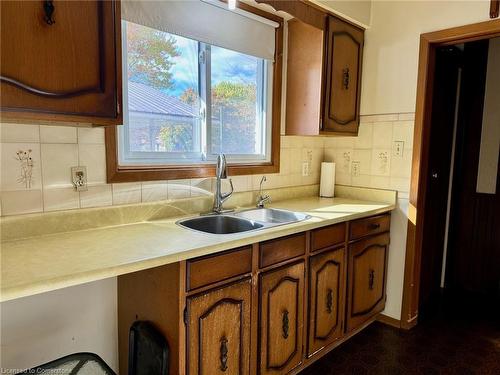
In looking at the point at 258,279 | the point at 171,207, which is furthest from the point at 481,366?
the point at 171,207

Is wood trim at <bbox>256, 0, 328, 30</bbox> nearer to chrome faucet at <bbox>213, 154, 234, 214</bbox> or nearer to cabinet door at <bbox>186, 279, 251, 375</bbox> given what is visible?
chrome faucet at <bbox>213, 154, 234, 214</bbox>

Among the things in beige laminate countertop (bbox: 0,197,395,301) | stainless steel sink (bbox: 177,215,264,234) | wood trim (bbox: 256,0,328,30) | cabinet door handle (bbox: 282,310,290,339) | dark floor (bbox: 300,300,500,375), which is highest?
wood trim (bbox: 256,0,328,30)

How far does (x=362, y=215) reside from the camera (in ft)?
6.96

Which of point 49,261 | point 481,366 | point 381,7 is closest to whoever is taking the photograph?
point 49,261

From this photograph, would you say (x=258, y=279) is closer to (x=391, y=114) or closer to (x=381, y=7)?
(x=391, y=114)

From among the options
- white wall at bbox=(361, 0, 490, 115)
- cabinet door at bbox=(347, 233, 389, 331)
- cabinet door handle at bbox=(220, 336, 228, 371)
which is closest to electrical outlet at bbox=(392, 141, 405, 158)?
A: white wall at bbox=(361, 0, 490, 115)

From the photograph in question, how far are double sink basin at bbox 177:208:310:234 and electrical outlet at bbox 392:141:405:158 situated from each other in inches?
36.0

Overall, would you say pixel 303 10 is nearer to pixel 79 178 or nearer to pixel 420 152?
pixel 420 152

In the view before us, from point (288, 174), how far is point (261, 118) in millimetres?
452

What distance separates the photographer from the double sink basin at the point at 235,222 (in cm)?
181

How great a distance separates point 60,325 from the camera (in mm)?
1473

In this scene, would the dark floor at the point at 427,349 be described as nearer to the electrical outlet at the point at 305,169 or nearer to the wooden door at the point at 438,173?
the wooden door at the point at 438,173

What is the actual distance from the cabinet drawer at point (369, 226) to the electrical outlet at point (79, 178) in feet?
4.81

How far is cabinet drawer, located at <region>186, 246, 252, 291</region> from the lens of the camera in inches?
51.9
